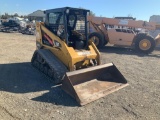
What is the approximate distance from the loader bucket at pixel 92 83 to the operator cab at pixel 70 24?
1.22m

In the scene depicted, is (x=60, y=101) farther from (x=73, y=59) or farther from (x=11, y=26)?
(x=11, y=26)

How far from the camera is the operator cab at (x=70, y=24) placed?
707 centimetres

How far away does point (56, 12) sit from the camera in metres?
7.39

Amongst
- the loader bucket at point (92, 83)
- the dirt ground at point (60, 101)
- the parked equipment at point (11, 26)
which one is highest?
the parked equipment at point (11, 26)

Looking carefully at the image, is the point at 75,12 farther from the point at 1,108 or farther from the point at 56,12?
the point at 1,108

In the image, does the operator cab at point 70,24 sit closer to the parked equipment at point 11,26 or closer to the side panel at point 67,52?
the side panel at point 67,52

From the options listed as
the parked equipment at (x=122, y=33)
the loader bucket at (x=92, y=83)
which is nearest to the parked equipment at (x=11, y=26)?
the parked equipment at (x=122, y=33)

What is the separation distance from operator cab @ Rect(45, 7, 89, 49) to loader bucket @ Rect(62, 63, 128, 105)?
4.01 ft

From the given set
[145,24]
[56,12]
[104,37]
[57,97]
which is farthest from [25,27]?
[57,97]

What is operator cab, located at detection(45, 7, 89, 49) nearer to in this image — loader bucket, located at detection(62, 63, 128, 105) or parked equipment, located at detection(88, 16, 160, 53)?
loader bucket, located at detection(62, 63, 128, 105)

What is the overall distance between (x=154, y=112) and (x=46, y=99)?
2.70 metres

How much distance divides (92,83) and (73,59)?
927mm

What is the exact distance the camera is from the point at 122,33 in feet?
46.5

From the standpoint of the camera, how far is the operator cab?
7.07 meters
